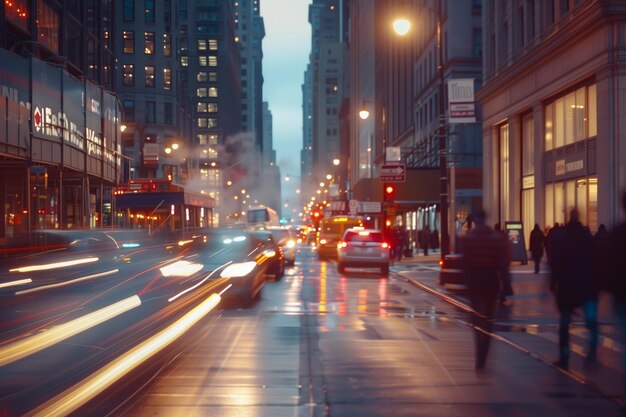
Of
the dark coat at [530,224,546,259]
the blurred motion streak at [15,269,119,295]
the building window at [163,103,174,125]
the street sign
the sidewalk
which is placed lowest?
the sidewalk

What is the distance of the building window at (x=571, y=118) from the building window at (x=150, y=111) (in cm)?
7668

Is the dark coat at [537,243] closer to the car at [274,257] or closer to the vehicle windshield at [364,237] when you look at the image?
the vehicle windshield at [364,237]

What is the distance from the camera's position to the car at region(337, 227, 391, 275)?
104 feet

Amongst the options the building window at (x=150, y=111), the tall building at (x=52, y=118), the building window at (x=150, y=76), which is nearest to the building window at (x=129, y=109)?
the building window at (x=150, y=111)

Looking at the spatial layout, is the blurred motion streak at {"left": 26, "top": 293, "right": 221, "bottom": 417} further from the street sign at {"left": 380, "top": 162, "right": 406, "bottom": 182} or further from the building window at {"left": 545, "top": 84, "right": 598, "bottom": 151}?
the street sign at {"left": 380, "top": 162, "right": 406, "bottom": 182}

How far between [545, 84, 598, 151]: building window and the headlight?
16693mm

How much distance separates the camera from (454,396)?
9.12m

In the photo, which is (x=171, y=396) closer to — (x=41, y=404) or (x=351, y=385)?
(x=41, y=404)

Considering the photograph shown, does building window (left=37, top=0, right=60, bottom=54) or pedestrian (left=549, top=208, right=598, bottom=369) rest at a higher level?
building window (left=37, top=0, right=60, bottom=54)

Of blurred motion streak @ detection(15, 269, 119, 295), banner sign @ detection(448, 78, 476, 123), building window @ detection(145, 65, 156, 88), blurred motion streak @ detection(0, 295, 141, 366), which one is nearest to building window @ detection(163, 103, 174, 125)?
building window @ detection(145, 65, 156, 88)

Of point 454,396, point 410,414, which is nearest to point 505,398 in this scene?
point 454,396

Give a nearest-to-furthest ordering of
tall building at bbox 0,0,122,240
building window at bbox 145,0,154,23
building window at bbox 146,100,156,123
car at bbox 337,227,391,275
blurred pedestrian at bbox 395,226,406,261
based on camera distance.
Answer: car at bbox 337,227,391,275 < blurred pedestrian at bbox 395,226,406,261 < tall building at bbox 0,0,122,240 < building window at bbox 145,0,154,23 < building window at bbox 146,100,156,123

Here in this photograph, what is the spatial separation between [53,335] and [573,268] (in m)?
7.24

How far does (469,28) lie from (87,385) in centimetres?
5167
